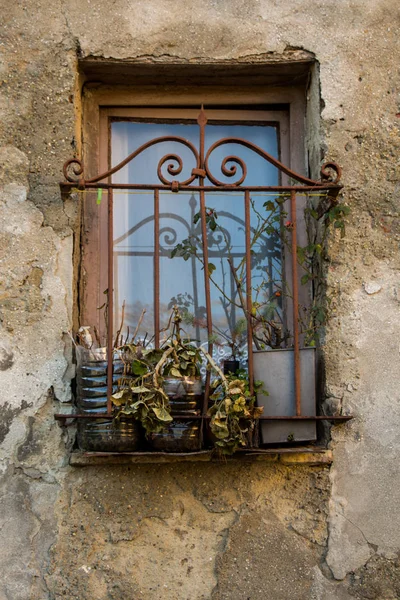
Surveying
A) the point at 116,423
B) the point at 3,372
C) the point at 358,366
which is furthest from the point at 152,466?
the point at 358,366

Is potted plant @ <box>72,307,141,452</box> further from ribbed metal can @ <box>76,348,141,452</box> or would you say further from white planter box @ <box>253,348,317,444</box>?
white planter box @ <box>253,348,317,444</box>

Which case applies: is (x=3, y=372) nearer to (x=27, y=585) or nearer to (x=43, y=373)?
(x=43, y=373)

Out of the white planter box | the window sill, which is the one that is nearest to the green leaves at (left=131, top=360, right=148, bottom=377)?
the window sill

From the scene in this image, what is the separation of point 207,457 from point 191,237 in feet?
3.09

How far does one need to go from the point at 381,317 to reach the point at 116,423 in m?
1.00

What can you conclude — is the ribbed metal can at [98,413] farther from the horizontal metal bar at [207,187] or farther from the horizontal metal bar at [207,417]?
the horizontal metal bar at [207,187]

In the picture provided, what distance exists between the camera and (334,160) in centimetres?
282

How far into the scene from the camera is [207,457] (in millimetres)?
2527

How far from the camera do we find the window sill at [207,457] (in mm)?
2494

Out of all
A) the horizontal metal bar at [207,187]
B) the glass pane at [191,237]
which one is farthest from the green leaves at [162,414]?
the horizontal metal bar at [207,187]

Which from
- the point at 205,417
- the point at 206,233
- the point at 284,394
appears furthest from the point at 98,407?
the point at 206,233

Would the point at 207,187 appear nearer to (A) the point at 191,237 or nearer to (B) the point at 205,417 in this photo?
(A) the point at 191,237

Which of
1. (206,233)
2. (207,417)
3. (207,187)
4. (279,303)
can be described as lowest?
(207,417)

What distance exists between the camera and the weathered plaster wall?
99.1 inches
